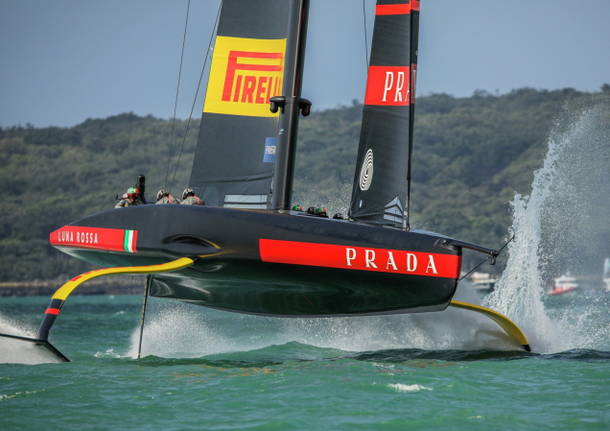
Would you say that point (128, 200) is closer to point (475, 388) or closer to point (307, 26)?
point (307, 26)

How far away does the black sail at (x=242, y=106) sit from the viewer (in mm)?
8930

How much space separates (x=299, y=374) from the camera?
715 cm

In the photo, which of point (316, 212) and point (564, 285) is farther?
point (564, 285)

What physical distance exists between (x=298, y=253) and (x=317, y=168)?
3342 inches

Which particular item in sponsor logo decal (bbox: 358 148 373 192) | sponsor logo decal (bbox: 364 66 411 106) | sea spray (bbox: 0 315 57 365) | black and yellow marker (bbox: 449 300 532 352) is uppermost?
sponsor logo decal (bbox: 364 66 411 106)

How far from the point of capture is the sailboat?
740cm

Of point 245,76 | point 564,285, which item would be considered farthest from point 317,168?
point 245,76

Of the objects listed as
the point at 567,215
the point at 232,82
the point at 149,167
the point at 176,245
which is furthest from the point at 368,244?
the point at 149,167

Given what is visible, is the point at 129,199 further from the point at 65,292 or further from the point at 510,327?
the point at 510,327

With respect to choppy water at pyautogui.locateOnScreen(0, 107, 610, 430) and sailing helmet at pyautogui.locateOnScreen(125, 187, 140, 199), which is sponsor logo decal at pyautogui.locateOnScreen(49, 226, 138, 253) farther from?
choppy water at pyautogui.locateOnScreen(0, 107, 610, 430)

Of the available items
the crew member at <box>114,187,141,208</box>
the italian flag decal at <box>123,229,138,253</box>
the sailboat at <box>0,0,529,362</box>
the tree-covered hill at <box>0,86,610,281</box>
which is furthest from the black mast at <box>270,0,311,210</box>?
the tree-covered hill at <box>0,86,610,281</box>

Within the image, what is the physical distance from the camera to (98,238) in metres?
8.30

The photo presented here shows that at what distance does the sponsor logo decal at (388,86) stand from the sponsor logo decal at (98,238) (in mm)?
2538

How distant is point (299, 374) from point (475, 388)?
1.51 metres
